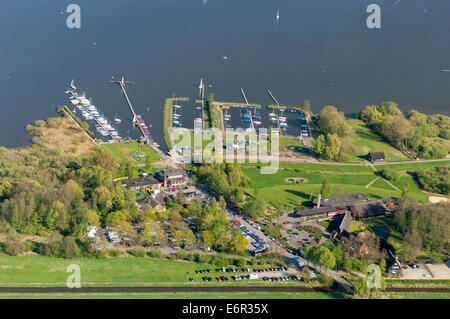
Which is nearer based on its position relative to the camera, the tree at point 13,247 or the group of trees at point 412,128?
the tree at point 13,247

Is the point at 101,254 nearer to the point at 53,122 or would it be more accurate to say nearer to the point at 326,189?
the point at 326,189

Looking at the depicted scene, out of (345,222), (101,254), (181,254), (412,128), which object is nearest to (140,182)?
(101,254)

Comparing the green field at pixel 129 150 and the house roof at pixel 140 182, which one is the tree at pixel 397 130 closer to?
the green field at pixel 129 150

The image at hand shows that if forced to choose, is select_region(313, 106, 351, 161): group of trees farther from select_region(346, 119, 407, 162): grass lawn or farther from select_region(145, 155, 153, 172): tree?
select_region(145, 155, 153, 172): tree

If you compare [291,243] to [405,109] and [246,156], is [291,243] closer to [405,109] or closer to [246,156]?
[246,156]

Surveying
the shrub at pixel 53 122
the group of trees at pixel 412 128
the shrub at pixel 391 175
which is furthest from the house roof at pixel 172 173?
the group of trees at pixel 412 128

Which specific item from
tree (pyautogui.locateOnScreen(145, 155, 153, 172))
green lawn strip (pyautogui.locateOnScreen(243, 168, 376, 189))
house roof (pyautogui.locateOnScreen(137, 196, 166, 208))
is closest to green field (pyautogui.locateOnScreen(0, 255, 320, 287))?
house roof (pyautogui.locateOnScreen(137, 196, 166, 208))

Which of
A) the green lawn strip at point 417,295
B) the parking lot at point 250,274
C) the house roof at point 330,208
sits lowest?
the green lawn strip at point 417,295
